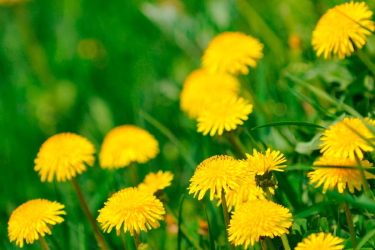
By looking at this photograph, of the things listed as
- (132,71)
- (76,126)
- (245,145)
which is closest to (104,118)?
(76,126)

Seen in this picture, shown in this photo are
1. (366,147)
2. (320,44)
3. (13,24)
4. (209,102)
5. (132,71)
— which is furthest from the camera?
(13,24)

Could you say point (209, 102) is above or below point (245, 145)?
above

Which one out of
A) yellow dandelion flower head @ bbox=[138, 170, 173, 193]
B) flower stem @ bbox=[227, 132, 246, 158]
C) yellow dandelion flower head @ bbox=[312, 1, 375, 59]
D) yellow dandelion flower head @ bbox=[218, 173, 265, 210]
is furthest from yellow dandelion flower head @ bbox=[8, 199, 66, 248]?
yellow dandelion flower head @ bbox=[312, 1, 375, 59]

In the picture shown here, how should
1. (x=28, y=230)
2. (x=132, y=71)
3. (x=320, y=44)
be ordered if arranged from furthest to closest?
(x=132, y=71) < (x=320, y=44) < (x=28, y=230)

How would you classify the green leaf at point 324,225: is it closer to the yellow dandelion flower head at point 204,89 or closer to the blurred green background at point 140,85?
the blurred green background at point 140,85

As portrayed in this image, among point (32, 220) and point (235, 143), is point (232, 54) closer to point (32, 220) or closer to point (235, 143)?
point (235, 143)

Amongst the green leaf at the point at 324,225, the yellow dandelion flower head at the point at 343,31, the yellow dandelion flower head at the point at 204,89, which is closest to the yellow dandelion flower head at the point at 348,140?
the green leaf at the point at 324,225

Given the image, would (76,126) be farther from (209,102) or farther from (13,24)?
(13,24)

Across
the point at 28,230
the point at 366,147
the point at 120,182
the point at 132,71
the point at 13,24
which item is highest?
the point at 13,24
